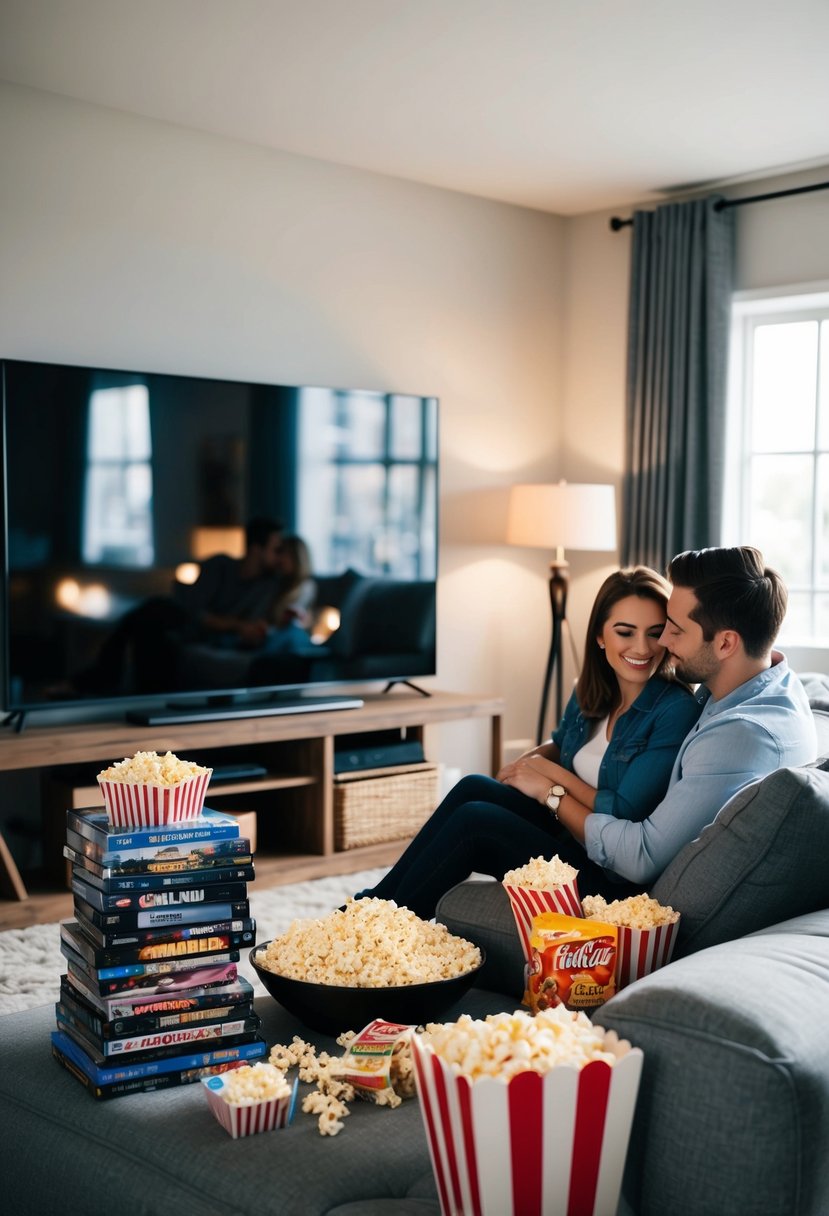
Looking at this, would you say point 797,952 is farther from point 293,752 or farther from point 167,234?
point 167,234

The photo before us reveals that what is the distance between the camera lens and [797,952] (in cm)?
156

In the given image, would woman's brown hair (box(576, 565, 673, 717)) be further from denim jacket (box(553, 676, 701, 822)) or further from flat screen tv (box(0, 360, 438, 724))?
flat screen tv (box(0, 360, 438, 724))

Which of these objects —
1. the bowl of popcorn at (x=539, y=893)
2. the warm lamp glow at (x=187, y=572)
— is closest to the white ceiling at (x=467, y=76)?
the warm lamp glow at (x=187, y=572)

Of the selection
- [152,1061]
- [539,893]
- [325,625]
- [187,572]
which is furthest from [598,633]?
[325,625]

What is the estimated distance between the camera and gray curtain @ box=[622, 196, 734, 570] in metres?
5.15

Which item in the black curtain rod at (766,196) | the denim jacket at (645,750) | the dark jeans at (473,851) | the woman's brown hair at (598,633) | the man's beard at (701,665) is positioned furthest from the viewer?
the black curtain rod at (766,196)

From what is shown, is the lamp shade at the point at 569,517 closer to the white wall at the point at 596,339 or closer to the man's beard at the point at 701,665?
the white wall at the point at 596,339

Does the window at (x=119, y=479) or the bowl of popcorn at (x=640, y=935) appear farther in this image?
the window at (x=119, y=479)

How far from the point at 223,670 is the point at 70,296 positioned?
138 cm

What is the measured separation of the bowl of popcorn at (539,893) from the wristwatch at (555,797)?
902mm

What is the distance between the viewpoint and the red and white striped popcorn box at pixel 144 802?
1.76m

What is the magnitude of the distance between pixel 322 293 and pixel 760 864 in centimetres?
358

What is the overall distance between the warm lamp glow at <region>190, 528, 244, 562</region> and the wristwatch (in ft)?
6.18

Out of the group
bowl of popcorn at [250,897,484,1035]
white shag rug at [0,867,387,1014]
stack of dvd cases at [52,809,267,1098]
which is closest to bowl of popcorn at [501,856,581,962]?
bowl of popcorn at [250,897,484,1035]
